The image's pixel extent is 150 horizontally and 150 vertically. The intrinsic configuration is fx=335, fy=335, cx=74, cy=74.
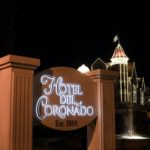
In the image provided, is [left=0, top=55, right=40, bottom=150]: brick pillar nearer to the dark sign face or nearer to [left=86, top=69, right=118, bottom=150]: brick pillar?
the dark sign face

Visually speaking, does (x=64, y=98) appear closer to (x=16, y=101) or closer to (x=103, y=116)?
(x=103, y=116)

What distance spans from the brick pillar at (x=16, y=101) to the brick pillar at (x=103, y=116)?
2.06 meters

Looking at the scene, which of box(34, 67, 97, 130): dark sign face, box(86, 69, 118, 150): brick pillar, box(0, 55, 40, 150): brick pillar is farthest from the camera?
box(86, 69, 118, 150): brick pillar

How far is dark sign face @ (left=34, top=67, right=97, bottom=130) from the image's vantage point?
7180mm

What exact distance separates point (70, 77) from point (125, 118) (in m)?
22.3

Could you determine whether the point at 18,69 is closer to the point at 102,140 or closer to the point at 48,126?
the point at 48,126

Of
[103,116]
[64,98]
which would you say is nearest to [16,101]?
[64,98]

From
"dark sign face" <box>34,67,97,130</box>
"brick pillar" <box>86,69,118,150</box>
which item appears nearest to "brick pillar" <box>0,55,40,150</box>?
"dark sign face" <box>34,67,97,130</box>

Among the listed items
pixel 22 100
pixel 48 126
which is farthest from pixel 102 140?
pixel 22 100

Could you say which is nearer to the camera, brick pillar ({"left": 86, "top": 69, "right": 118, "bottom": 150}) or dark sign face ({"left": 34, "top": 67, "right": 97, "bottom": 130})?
dark sign face ({"left": 34, "top": 67, "right": 97, "bottom": 130})

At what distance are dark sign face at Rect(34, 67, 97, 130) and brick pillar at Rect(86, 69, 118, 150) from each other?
0.54 feet

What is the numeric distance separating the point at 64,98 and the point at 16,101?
53.1 inches

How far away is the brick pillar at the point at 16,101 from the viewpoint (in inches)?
255

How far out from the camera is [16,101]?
6574 millimetres
